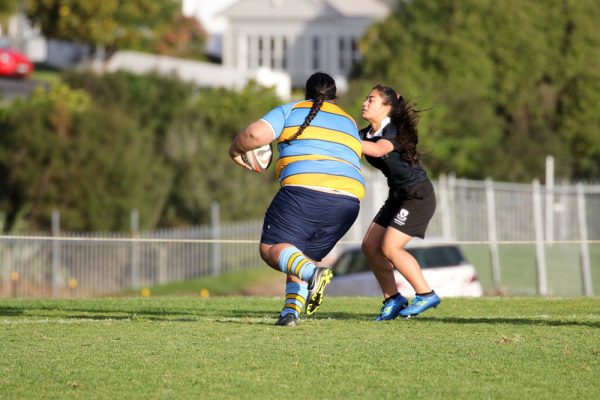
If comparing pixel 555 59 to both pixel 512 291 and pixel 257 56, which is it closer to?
pixel 257 56

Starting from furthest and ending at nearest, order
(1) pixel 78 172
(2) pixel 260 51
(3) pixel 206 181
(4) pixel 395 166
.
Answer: (2) pixel 260 51 → (3) pixel 206 181 → (1) pixel 78 172 → (4) pixel 395 166

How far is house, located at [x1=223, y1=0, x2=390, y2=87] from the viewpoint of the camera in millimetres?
69688

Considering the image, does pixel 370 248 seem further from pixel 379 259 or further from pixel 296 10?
pixel 296 10

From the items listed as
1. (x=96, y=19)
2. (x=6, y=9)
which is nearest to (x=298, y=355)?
(x=6, y=9)

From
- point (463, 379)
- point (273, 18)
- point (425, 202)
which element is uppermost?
point (273, 18)

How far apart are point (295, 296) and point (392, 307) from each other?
101cm

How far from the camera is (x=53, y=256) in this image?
2686 centimetres

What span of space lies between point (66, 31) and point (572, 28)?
21550 millimetres

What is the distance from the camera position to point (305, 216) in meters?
9.16

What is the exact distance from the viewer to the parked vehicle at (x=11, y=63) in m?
→ 53.5

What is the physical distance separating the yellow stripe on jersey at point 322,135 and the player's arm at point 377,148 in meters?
0.22

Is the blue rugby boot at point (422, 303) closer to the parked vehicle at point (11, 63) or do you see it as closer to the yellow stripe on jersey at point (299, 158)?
Result: the yellow stripe on jersey at point (299, 158)

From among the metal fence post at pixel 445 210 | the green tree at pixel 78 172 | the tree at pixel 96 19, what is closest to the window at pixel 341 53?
the tree at pixel 96 19

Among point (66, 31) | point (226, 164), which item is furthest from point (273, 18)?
point (226, 164)
